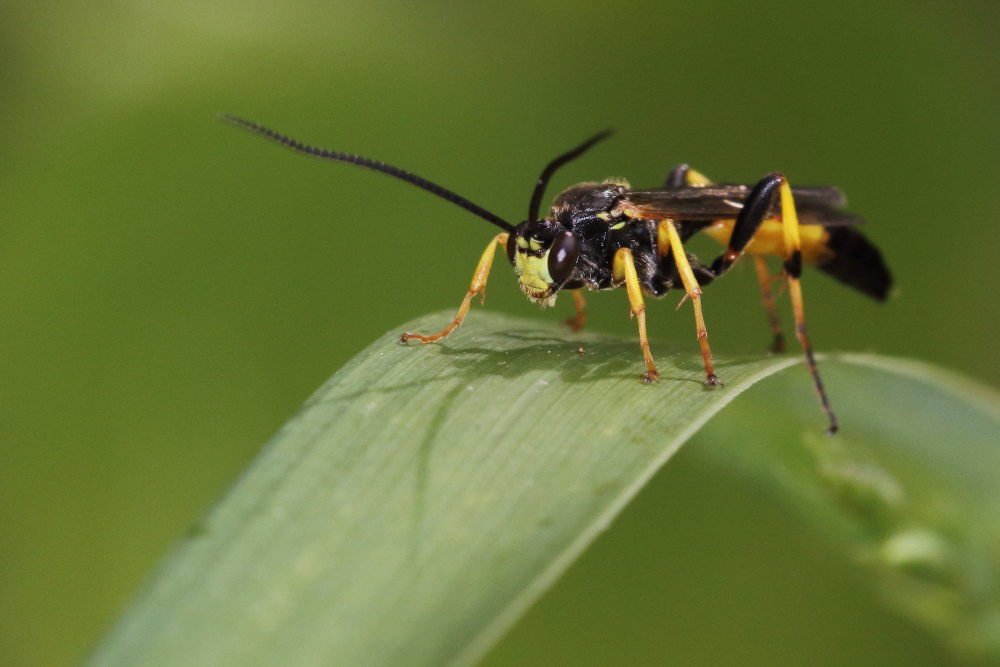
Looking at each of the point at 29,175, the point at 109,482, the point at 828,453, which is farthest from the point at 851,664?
the point at 29,175

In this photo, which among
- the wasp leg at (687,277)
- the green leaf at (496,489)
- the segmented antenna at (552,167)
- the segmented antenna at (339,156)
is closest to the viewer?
the green leaf at (496,489)

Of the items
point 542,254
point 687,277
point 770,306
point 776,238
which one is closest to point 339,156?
point 542,254

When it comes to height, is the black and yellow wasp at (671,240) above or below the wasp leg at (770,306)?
above

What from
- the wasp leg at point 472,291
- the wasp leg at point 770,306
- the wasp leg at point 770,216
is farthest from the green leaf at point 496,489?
the wasp leg at point 770,306

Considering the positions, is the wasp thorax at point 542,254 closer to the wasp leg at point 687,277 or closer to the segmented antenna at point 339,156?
the wasp leg at point 687,277

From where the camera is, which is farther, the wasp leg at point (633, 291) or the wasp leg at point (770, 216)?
the wasp leg at point (770, 216)

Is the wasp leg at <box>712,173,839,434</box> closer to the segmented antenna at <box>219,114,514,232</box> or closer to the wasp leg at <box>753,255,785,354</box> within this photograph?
the wasp leg at <box>753,255,785,354</box>
